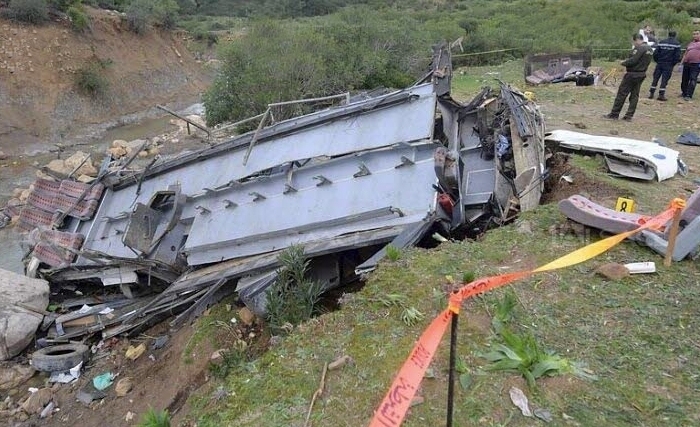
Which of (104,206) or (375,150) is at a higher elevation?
(375,150)

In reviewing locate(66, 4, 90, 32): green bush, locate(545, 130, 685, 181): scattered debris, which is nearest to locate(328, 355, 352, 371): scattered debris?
locate(545, 130, 685, 181): scattered debris

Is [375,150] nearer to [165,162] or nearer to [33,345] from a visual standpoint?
[165,162]

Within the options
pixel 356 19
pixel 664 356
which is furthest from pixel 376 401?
pixel 356 19

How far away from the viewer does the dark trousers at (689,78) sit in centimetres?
1003

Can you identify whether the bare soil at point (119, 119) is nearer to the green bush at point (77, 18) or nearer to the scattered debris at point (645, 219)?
the green bush at point (77, 18)

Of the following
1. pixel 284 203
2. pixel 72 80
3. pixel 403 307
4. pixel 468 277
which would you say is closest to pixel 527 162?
pixel 468 277

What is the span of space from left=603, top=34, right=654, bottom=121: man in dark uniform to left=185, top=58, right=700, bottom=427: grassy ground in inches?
200

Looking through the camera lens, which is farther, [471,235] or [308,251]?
[471,235]

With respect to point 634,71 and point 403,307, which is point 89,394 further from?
point 634,71

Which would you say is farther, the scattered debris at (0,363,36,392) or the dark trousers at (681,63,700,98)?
the dark trousers at (681,63,700,98)

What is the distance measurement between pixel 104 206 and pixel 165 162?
1096 millimetres

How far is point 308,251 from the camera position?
4637mm

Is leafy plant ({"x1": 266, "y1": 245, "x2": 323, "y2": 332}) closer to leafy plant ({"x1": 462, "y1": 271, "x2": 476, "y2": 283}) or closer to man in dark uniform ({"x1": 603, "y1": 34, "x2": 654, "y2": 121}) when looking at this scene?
leafy plant ({"x1": 462, "y1": 271, "x2": 476, "y2": 283})

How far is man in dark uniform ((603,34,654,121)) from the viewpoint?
7.86 metres
